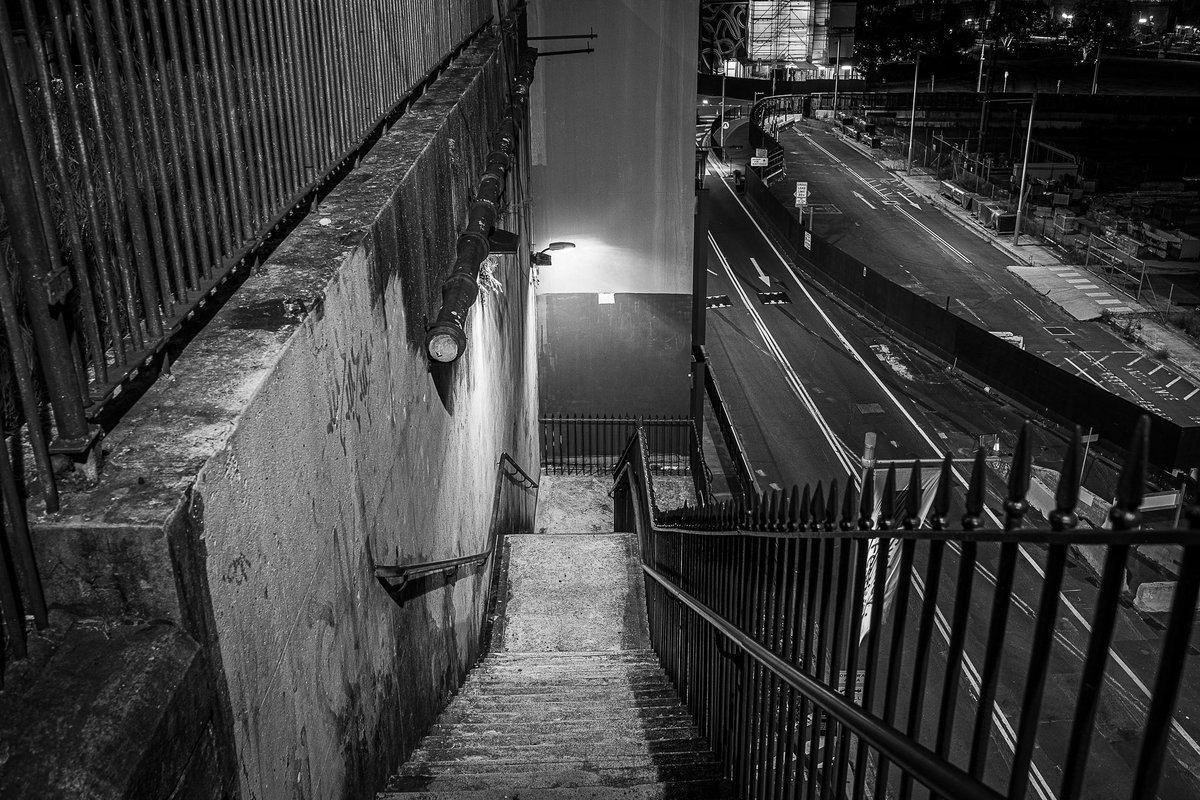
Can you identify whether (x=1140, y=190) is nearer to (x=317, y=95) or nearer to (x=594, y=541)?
(x=594, y=541)

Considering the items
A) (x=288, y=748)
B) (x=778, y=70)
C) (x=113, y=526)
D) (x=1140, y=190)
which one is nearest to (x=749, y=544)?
(x=288, y=748)

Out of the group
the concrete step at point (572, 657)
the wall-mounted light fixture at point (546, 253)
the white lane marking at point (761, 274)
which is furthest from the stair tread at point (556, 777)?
the white lane marking at point (761, 274)

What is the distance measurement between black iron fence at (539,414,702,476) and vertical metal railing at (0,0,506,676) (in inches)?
542

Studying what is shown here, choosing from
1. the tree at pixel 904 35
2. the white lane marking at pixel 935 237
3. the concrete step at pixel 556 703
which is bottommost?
the white lane marking at pixel 935 237

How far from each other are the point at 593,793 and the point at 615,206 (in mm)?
16451

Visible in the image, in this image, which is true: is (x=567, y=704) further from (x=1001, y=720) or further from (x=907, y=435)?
(x=907, y=435)

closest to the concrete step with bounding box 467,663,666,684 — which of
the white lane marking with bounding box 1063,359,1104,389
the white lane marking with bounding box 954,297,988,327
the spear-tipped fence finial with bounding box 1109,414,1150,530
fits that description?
the spear-tipped fence finial with bounding box 1109,414,1150,530

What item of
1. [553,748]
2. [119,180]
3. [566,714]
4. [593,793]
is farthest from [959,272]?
[119,180]

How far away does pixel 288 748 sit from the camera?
3.20 metres

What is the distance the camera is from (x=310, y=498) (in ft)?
11.3

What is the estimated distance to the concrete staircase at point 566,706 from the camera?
15.8ft

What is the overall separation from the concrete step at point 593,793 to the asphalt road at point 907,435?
15.7 feet

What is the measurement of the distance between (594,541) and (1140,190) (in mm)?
39831

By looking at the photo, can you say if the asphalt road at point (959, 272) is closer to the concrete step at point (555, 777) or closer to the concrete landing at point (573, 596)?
A: the concrete landing at point (573, 596)
